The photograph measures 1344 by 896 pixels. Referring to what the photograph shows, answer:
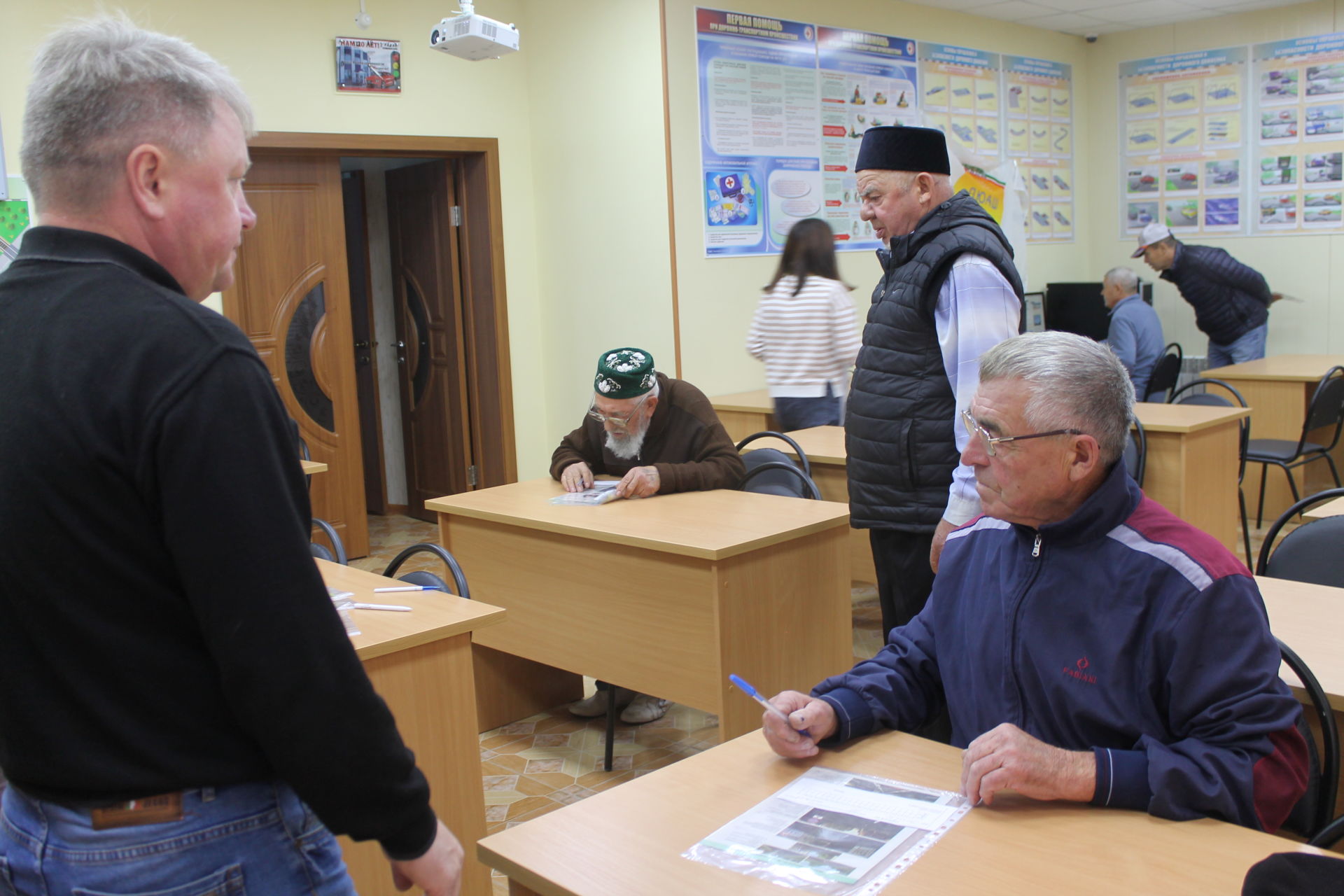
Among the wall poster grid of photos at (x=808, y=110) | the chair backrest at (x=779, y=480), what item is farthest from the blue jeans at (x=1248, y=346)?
the chair backrest at (x=779, y=480)

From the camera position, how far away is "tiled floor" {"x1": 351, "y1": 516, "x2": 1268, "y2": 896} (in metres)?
3.06

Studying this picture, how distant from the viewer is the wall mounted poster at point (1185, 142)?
25.6ft

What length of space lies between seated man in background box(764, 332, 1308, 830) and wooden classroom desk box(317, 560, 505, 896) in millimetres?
899

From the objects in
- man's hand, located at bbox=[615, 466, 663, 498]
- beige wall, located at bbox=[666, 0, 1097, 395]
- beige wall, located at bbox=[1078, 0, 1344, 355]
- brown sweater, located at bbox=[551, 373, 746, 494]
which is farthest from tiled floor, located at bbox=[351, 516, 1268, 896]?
beige wall, located at bbox=[1078, 0, 1344, 355]

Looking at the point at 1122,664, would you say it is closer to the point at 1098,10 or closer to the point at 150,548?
the point at 150,548

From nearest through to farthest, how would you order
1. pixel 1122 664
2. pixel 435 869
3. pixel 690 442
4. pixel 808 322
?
pixel 435 869 < pixel 1122 664 < pixel 690 442 < pixel 808 322

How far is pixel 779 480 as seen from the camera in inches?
140

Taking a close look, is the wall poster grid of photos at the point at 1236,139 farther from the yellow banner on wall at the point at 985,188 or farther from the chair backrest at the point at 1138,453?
the chair backrest at the point at 1138,453

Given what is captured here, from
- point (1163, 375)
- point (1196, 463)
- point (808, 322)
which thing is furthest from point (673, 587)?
point (1163, 375)

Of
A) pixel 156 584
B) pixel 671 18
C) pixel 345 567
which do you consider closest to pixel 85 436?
pixel 156 584

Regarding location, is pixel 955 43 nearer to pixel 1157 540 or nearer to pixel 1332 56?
pixel 1332 56

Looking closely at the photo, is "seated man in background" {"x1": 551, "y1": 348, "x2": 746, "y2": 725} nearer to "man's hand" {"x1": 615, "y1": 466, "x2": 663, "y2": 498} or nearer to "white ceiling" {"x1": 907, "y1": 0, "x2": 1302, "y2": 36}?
"man's hand" {"x1": 615, "y1": 466, "x2": 663, "y2": 498}

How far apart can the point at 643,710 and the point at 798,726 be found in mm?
2208

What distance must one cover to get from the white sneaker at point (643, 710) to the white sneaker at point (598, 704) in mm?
31
